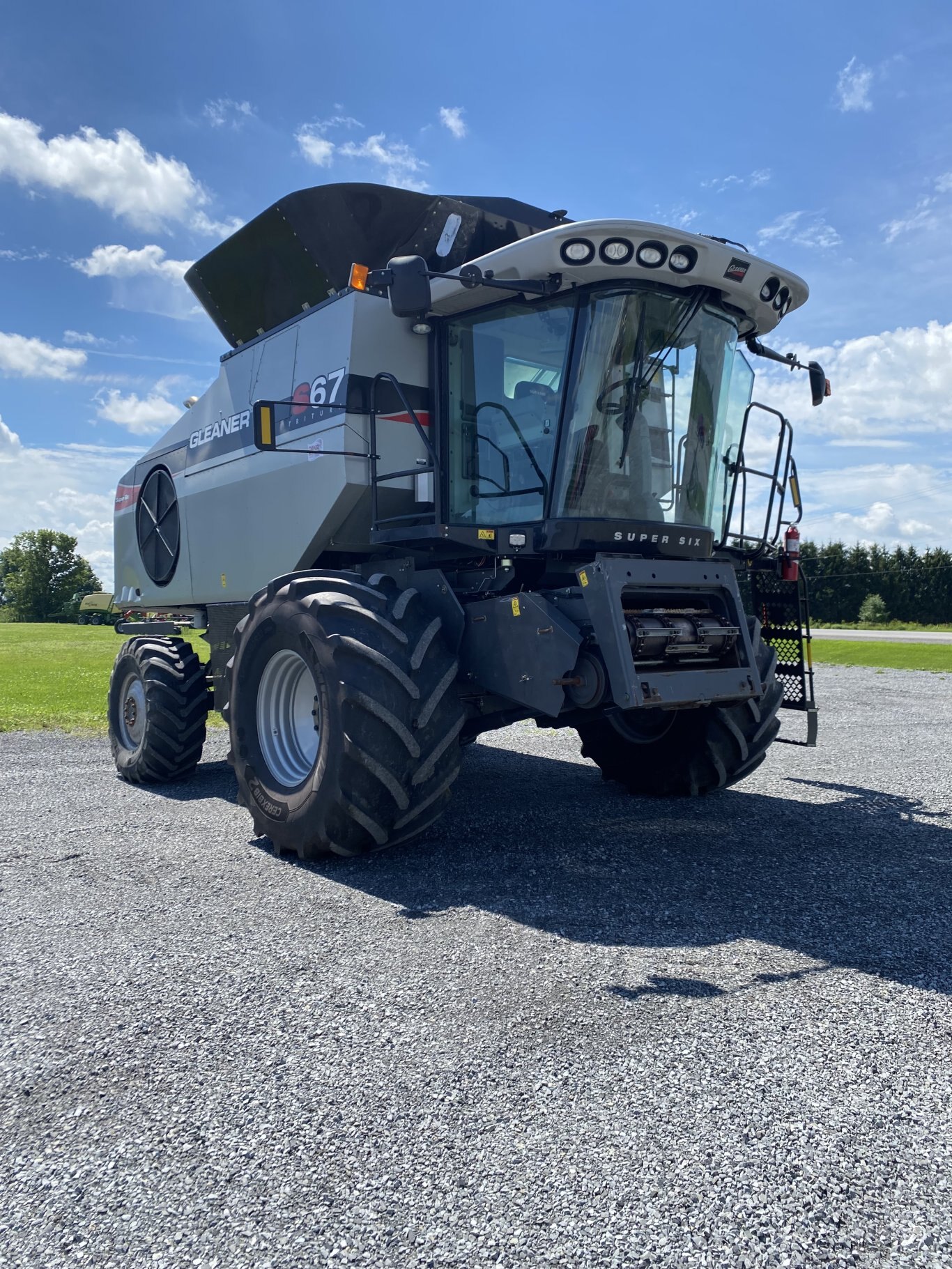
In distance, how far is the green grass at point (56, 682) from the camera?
40.8ft

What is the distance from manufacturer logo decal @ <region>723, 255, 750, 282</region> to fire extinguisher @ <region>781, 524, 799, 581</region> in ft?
5.82

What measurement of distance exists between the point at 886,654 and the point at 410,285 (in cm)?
2314

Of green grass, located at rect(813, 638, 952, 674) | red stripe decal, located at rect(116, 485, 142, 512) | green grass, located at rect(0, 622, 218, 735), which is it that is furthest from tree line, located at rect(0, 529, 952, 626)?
red stripe decal, located at rect(116, 485, 142, 512)

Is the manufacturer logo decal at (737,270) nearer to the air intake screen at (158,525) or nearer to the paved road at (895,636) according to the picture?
the air intake screen at (158,525)

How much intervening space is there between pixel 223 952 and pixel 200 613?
5.28 m

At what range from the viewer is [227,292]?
7.69 meters

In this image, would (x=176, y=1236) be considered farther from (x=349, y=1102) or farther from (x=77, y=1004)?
(x=77, y=1004)

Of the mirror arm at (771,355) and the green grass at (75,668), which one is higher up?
the mirror arm at (771,355)

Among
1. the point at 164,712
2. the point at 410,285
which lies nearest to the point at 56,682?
the point at 164,712

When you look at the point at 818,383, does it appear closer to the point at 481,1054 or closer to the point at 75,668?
the point at 481,1054

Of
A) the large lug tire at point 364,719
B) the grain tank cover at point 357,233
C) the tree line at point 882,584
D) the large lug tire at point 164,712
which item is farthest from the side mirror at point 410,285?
the tree line at point 882,584

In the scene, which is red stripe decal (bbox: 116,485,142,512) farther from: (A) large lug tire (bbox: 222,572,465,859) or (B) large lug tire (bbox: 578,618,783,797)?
(B) large lug tire (bbox: 578,618,783,797)

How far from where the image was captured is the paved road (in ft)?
104

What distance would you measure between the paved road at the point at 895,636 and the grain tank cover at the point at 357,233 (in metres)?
27.7
